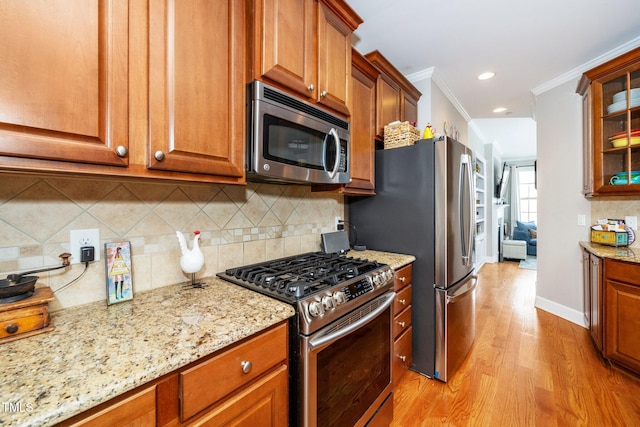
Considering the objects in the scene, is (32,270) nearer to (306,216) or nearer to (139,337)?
(139,337)

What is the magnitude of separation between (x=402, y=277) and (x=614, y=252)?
1842 mm

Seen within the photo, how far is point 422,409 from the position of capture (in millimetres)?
1750

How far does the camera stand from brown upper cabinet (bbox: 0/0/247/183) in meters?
0.71

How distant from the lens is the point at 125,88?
88cm

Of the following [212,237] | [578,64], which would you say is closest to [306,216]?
[212,237]

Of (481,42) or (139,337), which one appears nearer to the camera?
(139,337)

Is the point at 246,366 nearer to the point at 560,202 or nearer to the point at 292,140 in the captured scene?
the point at 292,140

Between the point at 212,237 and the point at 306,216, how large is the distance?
753mm

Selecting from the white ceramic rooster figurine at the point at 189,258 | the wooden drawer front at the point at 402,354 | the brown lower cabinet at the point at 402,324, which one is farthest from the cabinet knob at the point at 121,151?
the wooden drawer front at the point at 402,354

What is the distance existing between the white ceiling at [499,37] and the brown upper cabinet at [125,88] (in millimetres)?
1405

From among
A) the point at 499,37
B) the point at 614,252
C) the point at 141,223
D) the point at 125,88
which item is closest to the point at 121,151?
the point at 125,88

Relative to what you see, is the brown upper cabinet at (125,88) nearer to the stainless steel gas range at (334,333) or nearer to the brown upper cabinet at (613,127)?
the stainless steel gas range at (334,333)

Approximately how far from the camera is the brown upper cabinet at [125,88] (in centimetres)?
71

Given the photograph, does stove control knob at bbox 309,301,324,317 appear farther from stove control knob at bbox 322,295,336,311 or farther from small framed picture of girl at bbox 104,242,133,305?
small framed picture of girl at bbox 104,242,133,305
